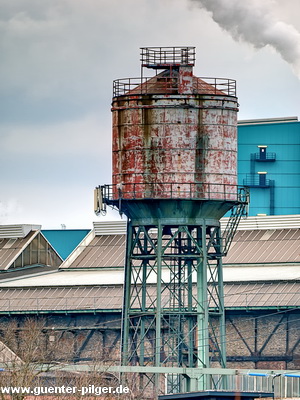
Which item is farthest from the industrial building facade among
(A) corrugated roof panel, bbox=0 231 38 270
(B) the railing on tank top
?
(B) the railing on tank top

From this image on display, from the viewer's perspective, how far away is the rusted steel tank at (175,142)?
65.5 metres

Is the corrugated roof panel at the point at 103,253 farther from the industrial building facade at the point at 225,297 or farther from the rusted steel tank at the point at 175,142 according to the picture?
the rusted steel tank at the point at 175,142

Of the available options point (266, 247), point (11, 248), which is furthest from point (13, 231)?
point (266, 247)

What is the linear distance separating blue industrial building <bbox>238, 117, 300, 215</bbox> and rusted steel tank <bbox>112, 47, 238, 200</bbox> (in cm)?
5263

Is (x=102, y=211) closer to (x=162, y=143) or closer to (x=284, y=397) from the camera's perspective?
(x=162, y=143)

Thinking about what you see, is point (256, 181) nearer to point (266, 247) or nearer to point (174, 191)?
point (266, 247)

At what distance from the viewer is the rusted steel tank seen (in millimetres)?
65500

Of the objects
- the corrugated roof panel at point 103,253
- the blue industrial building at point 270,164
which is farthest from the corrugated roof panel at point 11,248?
the blue industrial building at point 270,164

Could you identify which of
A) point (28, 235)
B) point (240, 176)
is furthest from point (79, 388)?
point (240, 176)

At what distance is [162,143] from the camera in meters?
65.6

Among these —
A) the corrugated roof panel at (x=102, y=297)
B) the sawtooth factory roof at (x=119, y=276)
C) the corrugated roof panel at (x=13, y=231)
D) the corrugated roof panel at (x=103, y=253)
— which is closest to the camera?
the corrugated roof panel at (x=102, y=297)

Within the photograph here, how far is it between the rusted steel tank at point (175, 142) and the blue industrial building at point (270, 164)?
52.6 metres

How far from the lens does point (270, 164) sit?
396 feet

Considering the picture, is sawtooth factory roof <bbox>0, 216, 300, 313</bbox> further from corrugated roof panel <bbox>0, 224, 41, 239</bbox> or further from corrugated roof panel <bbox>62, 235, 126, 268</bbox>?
corrugated roof panel <bbox>0, 224, 41, 239</bbox>
